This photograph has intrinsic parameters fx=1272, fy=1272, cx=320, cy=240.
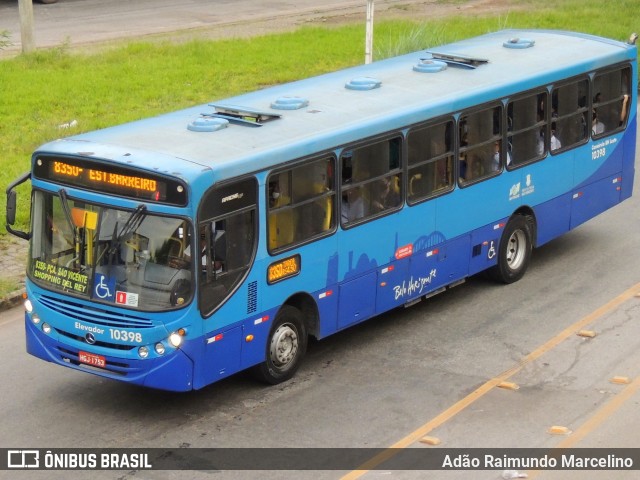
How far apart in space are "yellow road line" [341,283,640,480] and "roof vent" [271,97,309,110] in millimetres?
3533

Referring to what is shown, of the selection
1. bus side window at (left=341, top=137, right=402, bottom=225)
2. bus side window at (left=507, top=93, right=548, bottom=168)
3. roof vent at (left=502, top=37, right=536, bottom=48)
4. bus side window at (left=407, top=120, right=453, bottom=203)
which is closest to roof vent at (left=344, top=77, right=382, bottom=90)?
bus side window at (left=407, top=120, right=453, bottom=203)

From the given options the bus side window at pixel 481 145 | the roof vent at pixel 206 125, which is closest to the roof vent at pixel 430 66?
the bus side window at pixel 481 145

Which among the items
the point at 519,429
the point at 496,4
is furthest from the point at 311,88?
the point at 496,4

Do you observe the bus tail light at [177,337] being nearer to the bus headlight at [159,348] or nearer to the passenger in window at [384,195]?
the bus headlight at [159,348]

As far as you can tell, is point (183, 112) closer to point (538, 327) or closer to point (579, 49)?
point (538, 327)

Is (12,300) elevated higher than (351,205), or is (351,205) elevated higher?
(351,205)

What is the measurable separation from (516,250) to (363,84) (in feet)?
10.7

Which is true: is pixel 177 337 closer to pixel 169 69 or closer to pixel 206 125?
pixel 206 125

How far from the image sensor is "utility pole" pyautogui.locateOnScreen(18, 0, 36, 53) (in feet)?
87.7

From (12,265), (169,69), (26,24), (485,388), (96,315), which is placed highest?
(96,315)

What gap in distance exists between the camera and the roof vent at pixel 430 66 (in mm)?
15492

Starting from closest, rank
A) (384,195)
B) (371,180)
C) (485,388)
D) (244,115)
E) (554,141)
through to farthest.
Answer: (485,388) → (244,115) → (371,180) → (384,195) → (554,141)

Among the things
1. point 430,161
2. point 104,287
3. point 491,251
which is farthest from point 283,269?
point 491,251

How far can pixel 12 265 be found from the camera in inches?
651
